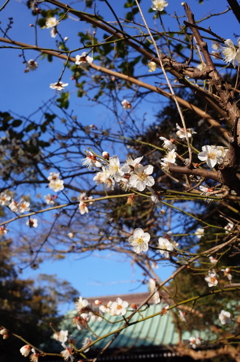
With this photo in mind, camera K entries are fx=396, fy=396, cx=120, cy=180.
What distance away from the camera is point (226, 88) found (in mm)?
1368

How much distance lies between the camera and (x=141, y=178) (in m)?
1.23

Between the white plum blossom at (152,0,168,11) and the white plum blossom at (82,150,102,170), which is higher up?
the white plum blossom at (152,0,168,11)

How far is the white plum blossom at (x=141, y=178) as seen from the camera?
3.98 ft

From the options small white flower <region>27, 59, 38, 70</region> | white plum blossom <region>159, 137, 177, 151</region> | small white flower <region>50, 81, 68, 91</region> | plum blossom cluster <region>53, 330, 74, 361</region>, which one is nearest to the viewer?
white plum blossom <region>159, 137, 177, 151</region>

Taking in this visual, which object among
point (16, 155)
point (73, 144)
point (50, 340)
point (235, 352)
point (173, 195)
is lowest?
point (235, 352)

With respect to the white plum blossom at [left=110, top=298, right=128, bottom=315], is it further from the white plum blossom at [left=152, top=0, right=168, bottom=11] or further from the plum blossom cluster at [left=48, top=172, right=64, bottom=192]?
the white plum blossom at [left=152, top=0, right=168, bottom=11]

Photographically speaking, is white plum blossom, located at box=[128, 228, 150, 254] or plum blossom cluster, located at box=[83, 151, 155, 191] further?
white plum blossom, located at box=[128, 228, 150, 254]

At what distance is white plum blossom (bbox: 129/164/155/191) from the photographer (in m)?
1.21

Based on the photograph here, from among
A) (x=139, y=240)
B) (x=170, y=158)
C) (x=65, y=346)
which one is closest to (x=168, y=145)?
(x=170, y=158)

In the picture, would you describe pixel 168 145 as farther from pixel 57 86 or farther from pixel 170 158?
pixel 57 86

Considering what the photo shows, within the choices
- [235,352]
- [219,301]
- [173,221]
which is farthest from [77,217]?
[235,352]

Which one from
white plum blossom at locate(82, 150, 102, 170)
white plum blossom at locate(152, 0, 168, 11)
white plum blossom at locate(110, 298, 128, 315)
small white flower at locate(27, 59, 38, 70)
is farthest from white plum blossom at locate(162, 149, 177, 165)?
small white flower at locate(27, 59, 38, 70)

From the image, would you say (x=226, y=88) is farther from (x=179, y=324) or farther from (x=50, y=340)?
(x=50, y=340)

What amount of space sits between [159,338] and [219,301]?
1387 mm
